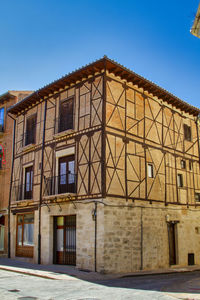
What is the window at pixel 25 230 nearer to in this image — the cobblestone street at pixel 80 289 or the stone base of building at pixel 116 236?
the stone base of building at pixel 116 236

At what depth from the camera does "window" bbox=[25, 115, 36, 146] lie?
61.3 ft

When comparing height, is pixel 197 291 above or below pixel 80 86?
below

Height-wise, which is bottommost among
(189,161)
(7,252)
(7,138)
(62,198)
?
(7,252)

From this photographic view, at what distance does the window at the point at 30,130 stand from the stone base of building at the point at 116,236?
4315 millimetres

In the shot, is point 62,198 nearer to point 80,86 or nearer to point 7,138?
point 80,86

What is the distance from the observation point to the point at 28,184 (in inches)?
723

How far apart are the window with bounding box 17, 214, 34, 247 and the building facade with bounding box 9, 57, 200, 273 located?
6 cm

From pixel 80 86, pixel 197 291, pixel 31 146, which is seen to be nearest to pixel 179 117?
pixel 80 86

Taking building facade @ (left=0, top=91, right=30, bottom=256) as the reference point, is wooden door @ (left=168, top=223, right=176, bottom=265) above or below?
below

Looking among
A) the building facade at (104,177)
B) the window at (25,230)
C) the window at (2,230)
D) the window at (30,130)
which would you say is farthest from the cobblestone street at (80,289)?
the window at (2,230)

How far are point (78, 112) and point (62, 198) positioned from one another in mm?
4198

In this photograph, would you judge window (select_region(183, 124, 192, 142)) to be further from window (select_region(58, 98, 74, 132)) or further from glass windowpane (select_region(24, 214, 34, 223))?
glass windowpane (select_region(24, 214, 34, 223))

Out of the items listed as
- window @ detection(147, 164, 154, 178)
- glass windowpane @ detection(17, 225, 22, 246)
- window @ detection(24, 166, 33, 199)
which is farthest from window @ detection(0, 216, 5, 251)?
window @ detection(147, 164, 154, 178)

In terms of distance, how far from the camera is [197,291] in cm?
902
